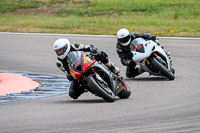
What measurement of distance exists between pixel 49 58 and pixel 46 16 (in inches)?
642

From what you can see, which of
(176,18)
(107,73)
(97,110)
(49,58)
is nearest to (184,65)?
(49,58)

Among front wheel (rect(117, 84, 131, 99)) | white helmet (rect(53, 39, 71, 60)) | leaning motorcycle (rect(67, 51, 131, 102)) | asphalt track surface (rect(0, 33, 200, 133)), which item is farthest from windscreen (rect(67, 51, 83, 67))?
front wheel (rect(117, 84, 131, 99))

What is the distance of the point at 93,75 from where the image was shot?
10.0 meters

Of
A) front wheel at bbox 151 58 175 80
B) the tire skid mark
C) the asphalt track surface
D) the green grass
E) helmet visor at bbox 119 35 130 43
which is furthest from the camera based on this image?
the green grass

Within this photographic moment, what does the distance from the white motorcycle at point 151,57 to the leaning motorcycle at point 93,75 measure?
298cm

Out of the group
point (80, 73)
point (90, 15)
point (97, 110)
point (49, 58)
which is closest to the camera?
point (97, 110)

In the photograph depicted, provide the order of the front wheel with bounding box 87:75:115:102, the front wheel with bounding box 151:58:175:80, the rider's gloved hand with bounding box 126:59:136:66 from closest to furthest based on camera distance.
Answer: the front wheel with bounding box 87:75:115:102 < the front wheel with bounding box 151:58:175:80 < the rider's gloved hand with bounding box 126:59:136:66

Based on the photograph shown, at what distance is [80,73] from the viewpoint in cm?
1014

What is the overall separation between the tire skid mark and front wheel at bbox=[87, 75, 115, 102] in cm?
211

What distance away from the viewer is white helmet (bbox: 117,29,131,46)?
45.2 ft

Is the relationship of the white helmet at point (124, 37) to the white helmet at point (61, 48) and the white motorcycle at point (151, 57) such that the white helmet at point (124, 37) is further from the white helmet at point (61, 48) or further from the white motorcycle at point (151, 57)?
the white helmet at point (61, 48)

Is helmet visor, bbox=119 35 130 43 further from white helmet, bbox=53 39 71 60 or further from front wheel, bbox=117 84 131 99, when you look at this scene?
white helmet, bbox=53 39 71 60

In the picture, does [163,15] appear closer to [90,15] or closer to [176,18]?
[176,18]

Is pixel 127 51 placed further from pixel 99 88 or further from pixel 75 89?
pixel 99 88
